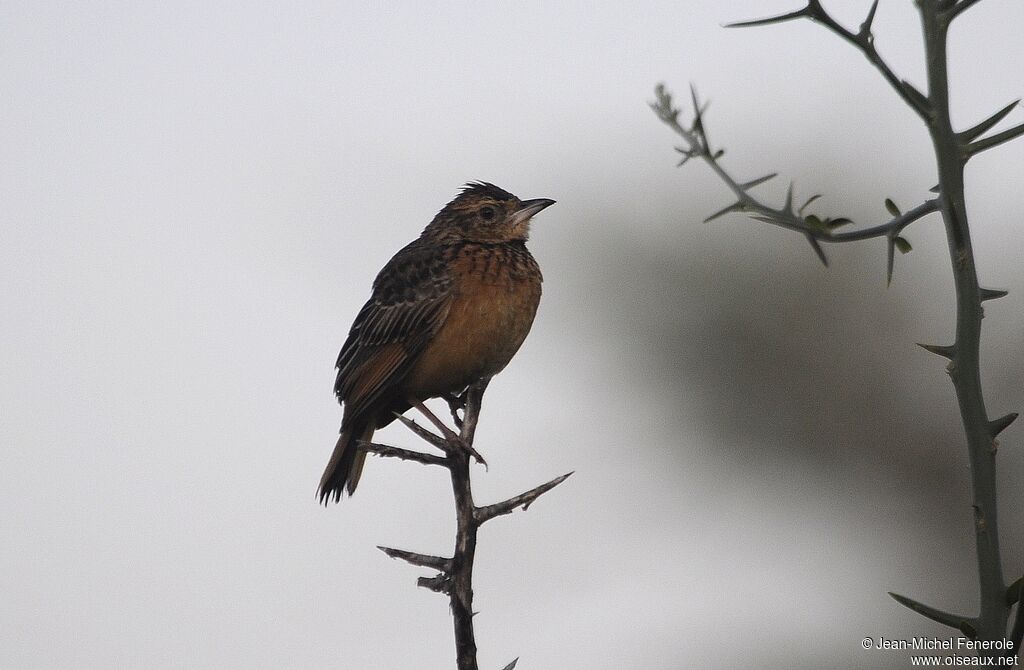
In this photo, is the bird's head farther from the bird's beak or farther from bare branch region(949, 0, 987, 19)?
bare branch region(949, 0, 987, 19)

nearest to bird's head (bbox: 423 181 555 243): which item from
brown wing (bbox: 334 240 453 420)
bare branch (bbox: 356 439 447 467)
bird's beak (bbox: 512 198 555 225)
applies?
bird's beak (bbox: 512 198 555 225)

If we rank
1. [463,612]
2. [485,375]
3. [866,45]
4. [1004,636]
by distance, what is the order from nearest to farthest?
[1004,636], [866,45], [463,612], [485,375]

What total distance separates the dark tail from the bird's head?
5.26ft

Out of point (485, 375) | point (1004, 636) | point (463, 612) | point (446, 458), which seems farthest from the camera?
point (485, 375)

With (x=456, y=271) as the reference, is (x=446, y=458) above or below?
below

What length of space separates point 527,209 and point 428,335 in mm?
1290

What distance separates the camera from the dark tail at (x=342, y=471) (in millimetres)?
5035

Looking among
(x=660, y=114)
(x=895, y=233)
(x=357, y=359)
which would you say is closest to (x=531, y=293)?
(x=357, y=359)

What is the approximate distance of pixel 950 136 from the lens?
1457mm

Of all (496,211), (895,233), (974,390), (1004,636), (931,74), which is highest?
(496,211)

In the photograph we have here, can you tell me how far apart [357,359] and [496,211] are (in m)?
1.38

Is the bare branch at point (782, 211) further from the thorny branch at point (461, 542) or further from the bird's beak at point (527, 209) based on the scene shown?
the bird's beak at point (527, 209)

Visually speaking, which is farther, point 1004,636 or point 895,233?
Answer: point 895,233

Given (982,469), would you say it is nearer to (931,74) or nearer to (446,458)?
(931,74)
